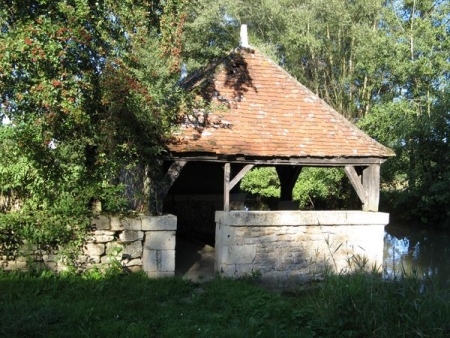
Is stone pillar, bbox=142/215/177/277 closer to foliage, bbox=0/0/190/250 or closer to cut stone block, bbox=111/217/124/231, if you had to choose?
cut stone block, bbox=111/217/124/231

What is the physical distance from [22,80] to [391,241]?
11.2 m

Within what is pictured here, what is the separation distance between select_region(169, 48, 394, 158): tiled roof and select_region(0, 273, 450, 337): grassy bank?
2100mm

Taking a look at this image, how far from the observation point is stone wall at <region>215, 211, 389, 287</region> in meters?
6.24

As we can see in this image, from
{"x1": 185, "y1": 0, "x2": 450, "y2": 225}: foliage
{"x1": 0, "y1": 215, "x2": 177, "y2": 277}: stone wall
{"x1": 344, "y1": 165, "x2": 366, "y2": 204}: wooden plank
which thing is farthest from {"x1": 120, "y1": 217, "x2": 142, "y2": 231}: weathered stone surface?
{"x1": 185, "y1": 0, "x2": 450, "y2": 225}: foliage

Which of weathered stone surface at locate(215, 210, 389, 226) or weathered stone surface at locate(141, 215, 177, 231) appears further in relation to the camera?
weathered stone surface at locate(215, 210, 389, 226)

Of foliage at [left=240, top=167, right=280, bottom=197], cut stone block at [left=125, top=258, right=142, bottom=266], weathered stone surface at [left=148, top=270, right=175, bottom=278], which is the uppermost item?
foliage at [left=240, top=167, right=280, bottom=197]

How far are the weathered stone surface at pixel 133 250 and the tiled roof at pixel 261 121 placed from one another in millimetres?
1371

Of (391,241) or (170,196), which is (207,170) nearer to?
(170,196)

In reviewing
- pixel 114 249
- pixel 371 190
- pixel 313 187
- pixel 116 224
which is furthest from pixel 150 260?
pixel 313 187

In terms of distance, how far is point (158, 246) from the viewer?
602 cm

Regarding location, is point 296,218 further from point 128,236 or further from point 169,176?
point 128,236

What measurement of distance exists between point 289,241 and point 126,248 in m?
2.39

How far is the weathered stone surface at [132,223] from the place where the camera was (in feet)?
19.4

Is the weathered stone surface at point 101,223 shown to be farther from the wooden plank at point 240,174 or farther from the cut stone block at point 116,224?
the wooden plank at point 240,174
